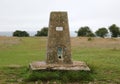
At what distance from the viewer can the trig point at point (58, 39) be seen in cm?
1672

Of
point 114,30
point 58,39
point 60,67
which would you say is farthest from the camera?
point 114,30

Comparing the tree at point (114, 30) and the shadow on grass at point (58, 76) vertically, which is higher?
the tree at point (114, 30)

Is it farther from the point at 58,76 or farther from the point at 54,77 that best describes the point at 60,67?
the point at 54,77

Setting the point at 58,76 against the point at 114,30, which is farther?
the point at 114,30

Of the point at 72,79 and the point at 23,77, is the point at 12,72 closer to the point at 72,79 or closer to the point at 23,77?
the point at 23,77

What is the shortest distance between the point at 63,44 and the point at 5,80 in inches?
129

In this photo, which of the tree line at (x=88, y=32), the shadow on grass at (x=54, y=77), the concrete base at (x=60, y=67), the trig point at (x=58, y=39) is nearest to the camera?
the shadow on grass at (x=54, y=77)

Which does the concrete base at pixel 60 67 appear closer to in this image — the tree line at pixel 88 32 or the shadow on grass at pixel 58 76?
the shadow on grass at pixel 58 76

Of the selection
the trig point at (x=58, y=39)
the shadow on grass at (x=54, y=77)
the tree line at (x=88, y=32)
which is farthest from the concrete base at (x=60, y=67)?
the tree line at (x=88, y=32)

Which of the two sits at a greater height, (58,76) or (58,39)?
(58,39)

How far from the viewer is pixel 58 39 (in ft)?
54.9

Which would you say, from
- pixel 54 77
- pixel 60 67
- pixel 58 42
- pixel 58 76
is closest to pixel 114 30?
pixel 58 42

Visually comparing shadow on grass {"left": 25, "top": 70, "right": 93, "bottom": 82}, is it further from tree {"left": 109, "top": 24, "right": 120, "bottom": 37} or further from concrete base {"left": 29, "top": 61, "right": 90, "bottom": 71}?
tree {"left": 109, "top": 24, "right": 120, "bottom": 37}

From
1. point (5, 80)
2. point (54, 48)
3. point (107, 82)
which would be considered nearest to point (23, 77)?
point (5, 80)
